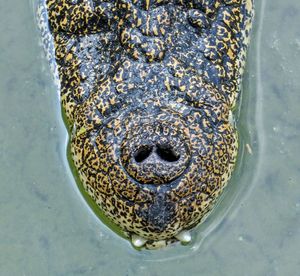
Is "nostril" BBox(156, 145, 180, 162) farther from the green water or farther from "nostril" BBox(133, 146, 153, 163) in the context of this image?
the green water

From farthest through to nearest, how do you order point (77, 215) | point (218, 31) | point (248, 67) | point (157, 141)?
point (248, 67), point (77, 215), point (218, 31), point (157, 141)

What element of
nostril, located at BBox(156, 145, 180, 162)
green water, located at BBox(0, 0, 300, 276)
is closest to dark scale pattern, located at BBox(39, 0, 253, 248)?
nostril, located at BBox(156, 145, 180, 162)

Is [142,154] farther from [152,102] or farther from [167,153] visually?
[152,102]

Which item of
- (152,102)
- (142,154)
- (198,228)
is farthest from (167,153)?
(198,228)

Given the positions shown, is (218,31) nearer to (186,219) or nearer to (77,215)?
(186,219)

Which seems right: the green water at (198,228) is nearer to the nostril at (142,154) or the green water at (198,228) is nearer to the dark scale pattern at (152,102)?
the dark scale pattern at (152,102)

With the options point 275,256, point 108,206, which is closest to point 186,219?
point 108,206
